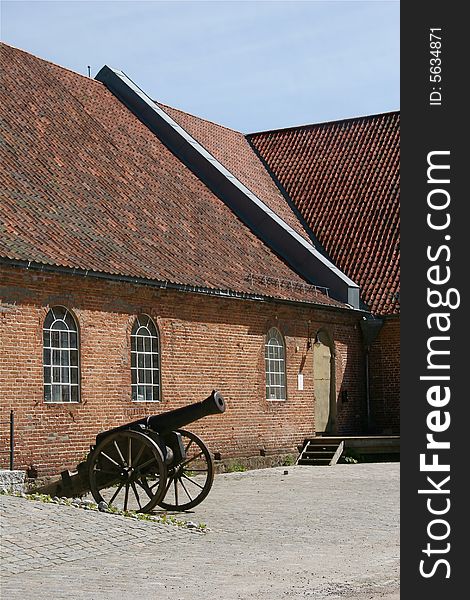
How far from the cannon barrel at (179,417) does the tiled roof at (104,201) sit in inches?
144

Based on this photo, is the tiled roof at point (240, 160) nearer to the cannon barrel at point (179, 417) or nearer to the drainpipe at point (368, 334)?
the drainpipe at point (368, 334)

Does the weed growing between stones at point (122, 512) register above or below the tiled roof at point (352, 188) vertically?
below

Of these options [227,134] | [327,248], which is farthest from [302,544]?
[227,134]

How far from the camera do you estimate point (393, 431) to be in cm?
2864

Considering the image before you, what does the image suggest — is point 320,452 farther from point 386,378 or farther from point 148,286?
point 148,286

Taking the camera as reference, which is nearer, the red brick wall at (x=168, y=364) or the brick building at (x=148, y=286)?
the red brick wall at (x=168, y=364)

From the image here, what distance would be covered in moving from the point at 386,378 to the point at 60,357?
11.8 m

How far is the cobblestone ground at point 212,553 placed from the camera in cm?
1071

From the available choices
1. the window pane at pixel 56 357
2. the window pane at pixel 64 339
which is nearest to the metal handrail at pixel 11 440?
the window pane at pixel 56 357

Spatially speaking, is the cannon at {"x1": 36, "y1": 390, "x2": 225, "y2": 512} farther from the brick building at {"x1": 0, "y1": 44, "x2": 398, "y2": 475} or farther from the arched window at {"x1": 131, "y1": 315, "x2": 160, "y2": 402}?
the arched window at {"x1": 131, "y1": 315, "x2": 160, "y2": 402}

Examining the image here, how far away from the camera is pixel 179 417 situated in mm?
16062

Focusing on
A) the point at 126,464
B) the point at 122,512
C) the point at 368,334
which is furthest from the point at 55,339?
the point at 368,334

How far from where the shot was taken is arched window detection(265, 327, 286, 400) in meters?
25.4

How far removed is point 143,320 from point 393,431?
31.6 ft
